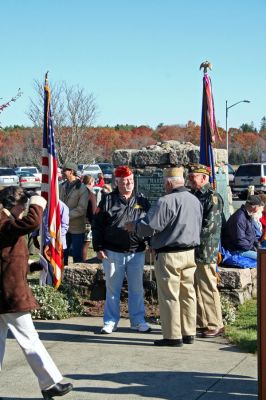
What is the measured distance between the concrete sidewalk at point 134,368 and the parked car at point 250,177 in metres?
26.1

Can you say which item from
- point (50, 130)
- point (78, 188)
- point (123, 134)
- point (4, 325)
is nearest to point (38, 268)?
point (4, 325)

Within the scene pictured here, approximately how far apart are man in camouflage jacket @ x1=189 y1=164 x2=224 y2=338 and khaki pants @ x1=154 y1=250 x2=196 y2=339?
1.42 feet

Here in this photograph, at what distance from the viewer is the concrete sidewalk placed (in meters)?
5.77

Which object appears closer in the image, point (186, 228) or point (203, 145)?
point (186, 228)

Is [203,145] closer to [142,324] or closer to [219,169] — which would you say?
[219,169]

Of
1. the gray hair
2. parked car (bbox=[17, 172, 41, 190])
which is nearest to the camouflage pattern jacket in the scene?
the gray hair

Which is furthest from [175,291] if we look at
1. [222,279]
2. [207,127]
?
[207,127]

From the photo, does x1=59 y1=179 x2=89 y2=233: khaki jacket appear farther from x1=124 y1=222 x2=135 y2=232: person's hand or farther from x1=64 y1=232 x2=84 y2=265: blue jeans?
x1=124 y1=222 x2=135 y2=232: person's hand

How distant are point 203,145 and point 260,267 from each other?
4.45 metres

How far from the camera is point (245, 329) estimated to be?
7848 mm

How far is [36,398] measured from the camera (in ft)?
18.5

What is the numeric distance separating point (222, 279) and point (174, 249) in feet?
6.24

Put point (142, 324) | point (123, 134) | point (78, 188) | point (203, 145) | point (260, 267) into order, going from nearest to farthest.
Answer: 1. point (260, 267)
2. point (142, 324)
3. point (203, 145)
4. point (78, 188)
5. point (123, 134)

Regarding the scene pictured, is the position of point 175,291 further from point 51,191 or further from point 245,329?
point 51,191
